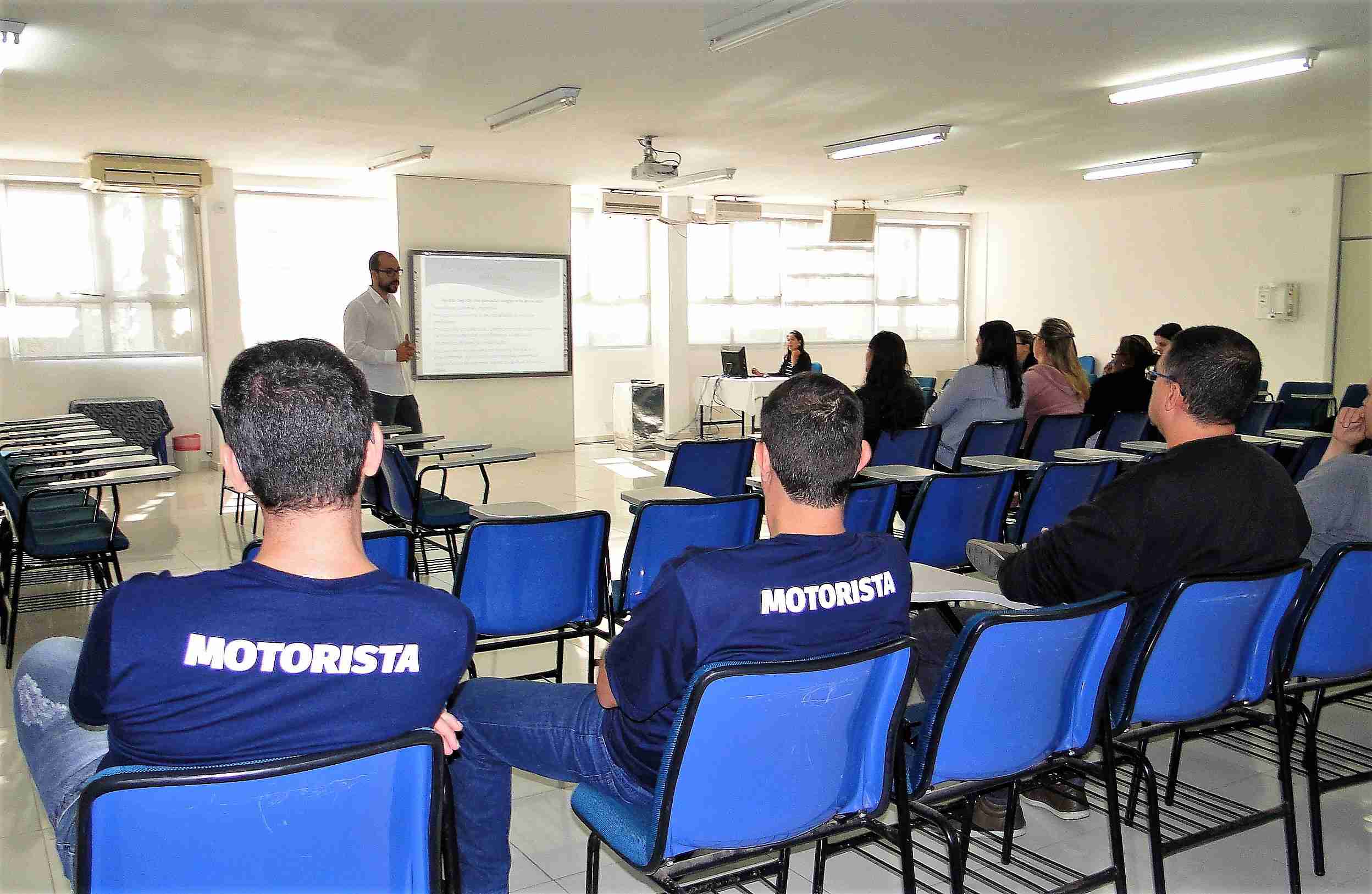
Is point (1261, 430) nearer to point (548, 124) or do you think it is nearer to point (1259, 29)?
point (1259, 29)

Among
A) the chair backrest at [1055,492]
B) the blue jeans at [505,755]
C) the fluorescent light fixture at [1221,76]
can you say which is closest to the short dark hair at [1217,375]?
the chair backrest at [1055,492]

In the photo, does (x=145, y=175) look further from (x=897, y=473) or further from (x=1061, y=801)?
(x=1061, y=801)

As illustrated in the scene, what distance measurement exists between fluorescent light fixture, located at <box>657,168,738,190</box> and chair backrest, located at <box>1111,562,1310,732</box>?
820 centimetres

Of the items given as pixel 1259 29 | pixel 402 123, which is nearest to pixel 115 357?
pixel 402 123

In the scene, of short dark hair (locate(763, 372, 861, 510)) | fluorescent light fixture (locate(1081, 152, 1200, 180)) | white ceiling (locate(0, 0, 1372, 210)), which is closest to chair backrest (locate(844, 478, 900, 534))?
short dark hair (locate(763, 372, 861, 510))

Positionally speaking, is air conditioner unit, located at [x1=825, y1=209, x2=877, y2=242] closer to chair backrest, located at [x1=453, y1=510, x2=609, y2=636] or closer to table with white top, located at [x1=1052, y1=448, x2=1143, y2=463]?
table with white top, located at [x1=1052, y1=448, x2=1143, y2=463]

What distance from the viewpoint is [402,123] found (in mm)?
7598

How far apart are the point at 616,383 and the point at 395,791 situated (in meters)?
10.9

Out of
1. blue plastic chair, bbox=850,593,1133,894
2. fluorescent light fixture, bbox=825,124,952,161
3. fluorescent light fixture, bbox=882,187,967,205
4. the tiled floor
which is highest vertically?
fluorescent light fixture, bbox=882,187,967,205

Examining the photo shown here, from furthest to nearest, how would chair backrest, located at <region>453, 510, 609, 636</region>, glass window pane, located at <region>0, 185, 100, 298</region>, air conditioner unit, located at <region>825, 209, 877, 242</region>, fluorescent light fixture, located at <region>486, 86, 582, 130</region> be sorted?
air conditioner unit, located at <region>825, 209, 877, 242</region>
glass window pane, located at <region>0, 185, 100, 298</region>
fluorescent light fixture, located at <region>486, 86, 582, 130</region>
chair backrest, located at <region>453, 510, 609, 636</region>

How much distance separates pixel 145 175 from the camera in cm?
876

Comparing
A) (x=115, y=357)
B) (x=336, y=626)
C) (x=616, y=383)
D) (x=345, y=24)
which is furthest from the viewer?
(x=616, y=383)

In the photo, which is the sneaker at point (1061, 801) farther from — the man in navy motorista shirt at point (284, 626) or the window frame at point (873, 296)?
the window frame at point (873, 296)

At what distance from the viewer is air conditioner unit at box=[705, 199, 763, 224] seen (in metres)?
11.5
